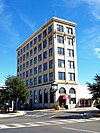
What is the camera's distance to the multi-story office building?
65438 mm

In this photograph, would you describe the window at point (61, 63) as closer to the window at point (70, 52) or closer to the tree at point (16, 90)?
the window at point (70, 52)

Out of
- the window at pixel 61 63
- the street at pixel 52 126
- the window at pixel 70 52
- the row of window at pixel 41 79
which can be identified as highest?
the window at pixel 70 52

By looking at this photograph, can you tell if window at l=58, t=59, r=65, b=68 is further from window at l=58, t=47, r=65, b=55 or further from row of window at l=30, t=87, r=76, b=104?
row of window at l=30, t=87, r=76, b=104

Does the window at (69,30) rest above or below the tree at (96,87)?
above

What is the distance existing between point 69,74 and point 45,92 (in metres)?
8.86

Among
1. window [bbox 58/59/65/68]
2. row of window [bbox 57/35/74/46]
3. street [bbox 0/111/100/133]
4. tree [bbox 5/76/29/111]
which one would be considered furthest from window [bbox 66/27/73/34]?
street [bbox 0/111/100/133]

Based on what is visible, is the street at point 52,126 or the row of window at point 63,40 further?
the row of window at point 63,40

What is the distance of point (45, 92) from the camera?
70312 mm

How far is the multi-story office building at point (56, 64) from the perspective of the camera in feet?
215

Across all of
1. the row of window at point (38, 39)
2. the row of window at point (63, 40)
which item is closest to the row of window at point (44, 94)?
the row of window at point (63, 40)

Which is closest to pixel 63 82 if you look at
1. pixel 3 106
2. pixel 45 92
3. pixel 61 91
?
pixel 61 91

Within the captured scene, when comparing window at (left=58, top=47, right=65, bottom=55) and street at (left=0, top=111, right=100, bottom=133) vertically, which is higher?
window at (left=58, top=47, right=65, bottom=55)

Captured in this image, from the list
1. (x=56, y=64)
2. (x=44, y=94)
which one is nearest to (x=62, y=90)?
(x=44, y=94)

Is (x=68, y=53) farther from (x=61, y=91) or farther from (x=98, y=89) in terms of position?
(x=98, y=89)
